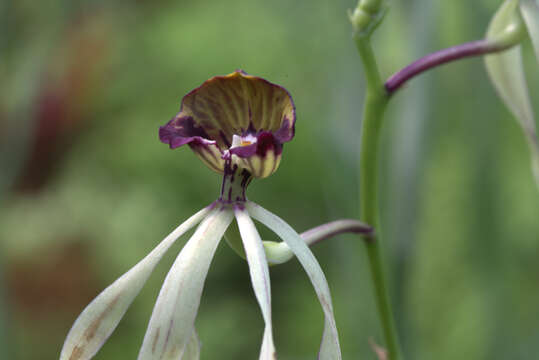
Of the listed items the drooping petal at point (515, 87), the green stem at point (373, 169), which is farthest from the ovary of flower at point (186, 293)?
the drooping petal at point (515, 87)

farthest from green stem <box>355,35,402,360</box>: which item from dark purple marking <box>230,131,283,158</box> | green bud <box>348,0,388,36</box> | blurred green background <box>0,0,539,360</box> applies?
blurred green background <box>0,0,539,360</box>

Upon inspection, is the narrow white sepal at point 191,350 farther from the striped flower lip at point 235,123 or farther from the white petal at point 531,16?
the white petal at point 531,16

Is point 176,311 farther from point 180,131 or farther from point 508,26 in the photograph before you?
point 508,26

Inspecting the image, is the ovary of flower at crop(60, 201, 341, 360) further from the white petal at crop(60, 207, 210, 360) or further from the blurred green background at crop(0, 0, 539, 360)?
the blurred green background at crop(0, 0, 539, 360)

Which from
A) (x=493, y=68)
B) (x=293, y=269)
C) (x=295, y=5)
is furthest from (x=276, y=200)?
(x=493, y=68)

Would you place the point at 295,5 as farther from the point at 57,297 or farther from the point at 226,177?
the point at 57,297

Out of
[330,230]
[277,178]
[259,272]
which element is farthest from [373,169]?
[277,178]
